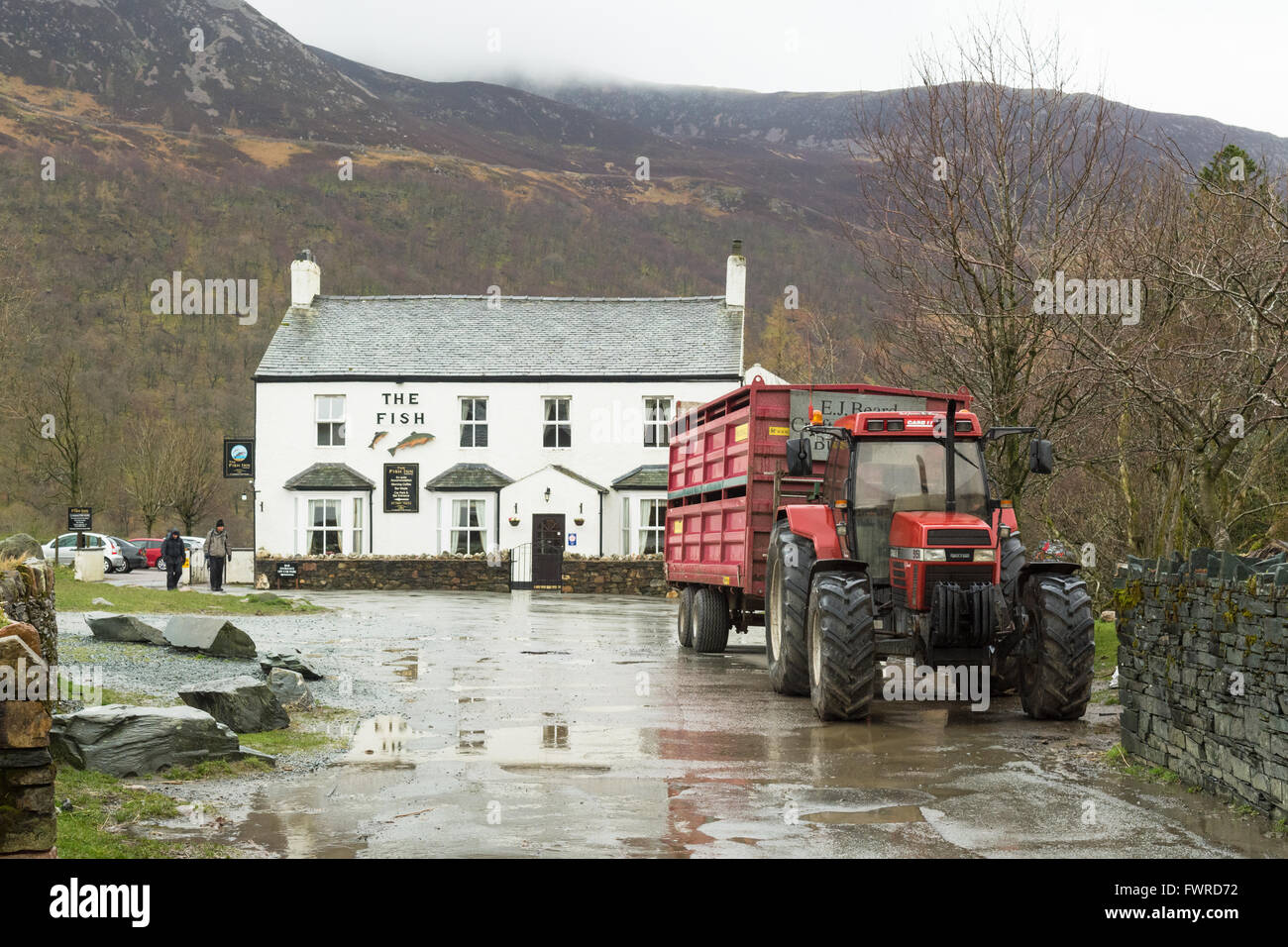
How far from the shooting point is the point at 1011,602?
1295 centimetres

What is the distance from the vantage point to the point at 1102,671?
16453 mm

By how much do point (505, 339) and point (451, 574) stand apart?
28.0 feet

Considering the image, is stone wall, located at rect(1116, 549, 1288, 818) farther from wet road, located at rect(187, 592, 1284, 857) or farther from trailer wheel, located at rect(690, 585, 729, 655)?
trailer wheel, located at rect(690, 585, 729, 655)

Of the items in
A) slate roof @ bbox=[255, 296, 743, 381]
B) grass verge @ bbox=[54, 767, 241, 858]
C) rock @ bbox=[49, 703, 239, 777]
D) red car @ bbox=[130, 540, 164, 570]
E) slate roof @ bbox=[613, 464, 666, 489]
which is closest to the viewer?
grass verge @ bbox=[54, 767, 241, 858]

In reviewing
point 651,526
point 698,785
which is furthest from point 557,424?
point 698,785

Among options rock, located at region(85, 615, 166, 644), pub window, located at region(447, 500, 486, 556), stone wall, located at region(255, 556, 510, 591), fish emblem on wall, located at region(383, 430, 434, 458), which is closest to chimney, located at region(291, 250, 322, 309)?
fish emblem on wall, located at region(383, 430, 434, 458)

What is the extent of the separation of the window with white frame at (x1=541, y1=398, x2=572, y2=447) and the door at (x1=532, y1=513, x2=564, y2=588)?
9.31 ft

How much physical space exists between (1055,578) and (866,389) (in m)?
4.16

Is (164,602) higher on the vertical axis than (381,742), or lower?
higher

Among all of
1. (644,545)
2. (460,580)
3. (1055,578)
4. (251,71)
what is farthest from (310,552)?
(251,71)

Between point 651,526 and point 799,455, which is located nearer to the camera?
point 799,455

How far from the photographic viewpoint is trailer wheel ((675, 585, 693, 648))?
20.1 metres

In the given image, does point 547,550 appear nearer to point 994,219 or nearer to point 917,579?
point 994,219
